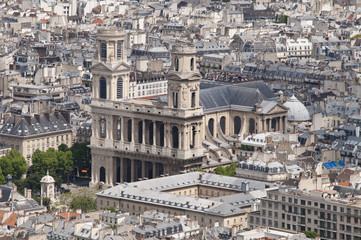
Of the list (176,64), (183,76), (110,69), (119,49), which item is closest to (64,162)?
(110,69)

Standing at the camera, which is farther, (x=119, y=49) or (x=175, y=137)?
(x=119, y=49)

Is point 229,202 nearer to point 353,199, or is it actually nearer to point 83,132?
point 353,199

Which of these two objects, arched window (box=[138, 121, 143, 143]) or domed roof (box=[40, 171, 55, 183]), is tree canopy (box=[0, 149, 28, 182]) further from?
arched window (box=[138, 121, 143, 143])

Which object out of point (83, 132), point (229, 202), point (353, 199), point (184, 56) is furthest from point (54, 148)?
point (353, 199)

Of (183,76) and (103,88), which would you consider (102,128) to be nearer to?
(103,88)

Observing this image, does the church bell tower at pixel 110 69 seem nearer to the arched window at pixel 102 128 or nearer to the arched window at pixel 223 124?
the arched window at pixel 102 128

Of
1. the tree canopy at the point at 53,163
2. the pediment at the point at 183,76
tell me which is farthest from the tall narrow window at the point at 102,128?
the pediment at the point at 183,76

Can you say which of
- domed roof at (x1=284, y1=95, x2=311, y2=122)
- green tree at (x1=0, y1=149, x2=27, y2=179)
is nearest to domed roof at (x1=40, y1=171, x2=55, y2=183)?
green tree at (x1=0, y1=149, x2=27, y2=179)
